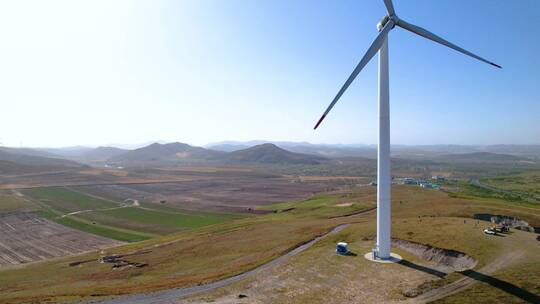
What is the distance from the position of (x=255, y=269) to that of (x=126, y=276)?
24629 millimetres

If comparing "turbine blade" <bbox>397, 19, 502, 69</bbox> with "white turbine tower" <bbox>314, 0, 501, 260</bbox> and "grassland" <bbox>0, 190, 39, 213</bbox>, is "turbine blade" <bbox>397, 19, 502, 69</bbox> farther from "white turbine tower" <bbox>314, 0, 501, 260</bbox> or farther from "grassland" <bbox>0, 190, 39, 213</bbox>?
"grassland" <bbox>0, 190, 39, 213</bbox>

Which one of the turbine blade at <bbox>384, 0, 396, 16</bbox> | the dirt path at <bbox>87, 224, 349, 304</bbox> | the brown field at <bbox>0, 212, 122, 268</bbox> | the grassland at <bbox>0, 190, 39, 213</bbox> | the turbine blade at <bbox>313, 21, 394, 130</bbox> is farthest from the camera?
the grassland at <bbox>0, 190, 39, 213</bbox>

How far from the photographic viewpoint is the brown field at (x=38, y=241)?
3622 inches

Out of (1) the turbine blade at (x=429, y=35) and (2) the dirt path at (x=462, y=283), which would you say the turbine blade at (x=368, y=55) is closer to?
(1) the turbine blade at (x=429, y=35)

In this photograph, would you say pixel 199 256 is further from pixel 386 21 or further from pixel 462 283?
pixel 386 21

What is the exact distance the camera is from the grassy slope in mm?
53250

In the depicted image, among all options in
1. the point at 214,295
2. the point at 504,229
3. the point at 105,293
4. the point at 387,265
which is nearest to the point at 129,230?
the point at 105,293

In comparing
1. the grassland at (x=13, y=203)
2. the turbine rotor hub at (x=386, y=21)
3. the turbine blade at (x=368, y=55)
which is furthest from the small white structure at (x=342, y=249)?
the grassland at (x=13, y=203)

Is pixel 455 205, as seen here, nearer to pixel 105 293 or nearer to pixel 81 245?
pixel 105 293

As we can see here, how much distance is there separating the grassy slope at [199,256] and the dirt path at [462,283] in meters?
2.41

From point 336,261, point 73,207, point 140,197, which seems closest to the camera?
point 336,261

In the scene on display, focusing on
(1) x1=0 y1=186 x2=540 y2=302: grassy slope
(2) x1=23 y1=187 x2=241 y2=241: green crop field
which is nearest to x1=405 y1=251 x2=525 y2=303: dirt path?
(1) x1=0 y1=186 x2=540 y2=302: grassy slope

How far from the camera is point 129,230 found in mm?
120000

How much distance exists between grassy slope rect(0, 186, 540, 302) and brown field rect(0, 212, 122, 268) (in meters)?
11.8
